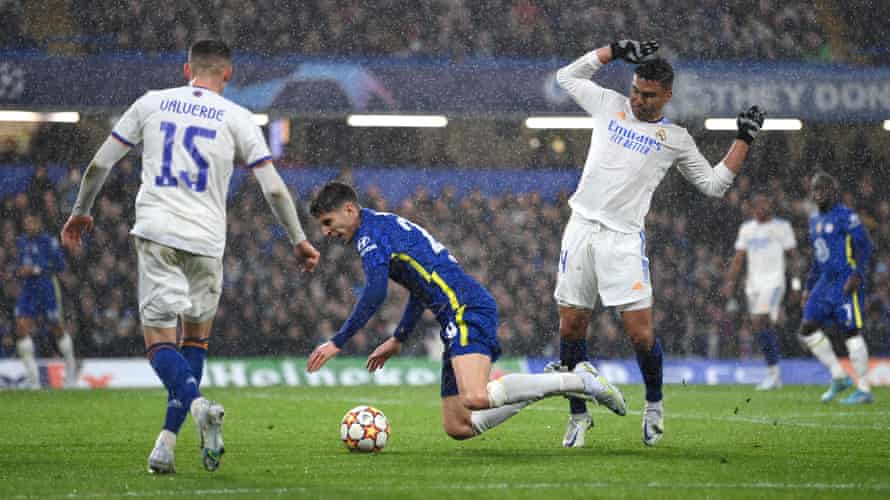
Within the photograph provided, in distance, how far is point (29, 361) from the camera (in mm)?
16375

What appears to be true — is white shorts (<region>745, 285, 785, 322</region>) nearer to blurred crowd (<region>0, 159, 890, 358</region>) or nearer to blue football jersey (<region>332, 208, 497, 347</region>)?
blurred crowd (<region>0, 159, 890, 358</region>)

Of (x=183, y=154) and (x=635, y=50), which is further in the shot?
(x=635, y=50)

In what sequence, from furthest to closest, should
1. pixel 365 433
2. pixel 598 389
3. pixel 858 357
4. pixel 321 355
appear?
pixel 858 357, pixel 365 433, pixel 598 389, pixel 321 355

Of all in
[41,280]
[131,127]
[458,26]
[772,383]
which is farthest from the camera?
[458,26]

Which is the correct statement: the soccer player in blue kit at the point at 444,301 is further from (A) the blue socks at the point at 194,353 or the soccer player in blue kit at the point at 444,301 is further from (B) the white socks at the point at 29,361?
(B) the white socks at the point at 29,361

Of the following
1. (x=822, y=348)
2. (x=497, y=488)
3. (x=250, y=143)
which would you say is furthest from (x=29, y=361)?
(x=497, y=488)

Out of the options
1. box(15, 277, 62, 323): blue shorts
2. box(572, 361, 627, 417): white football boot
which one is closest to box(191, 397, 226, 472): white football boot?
box(572, 361, 627, 417): white football boot

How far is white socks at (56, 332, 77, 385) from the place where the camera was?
16.5 metres

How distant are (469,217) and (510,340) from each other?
106 inches

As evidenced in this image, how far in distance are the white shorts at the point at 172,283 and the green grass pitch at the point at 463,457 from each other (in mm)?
750

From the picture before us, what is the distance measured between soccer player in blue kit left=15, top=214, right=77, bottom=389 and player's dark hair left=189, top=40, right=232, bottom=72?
10214mm

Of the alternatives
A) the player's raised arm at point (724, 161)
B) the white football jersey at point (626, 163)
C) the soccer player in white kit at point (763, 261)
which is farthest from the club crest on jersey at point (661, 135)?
the soccer player in white kit at point (763, 261)

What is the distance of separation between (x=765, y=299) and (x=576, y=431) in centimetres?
898

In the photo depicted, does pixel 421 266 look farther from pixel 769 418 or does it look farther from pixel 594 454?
pixel 769 418
